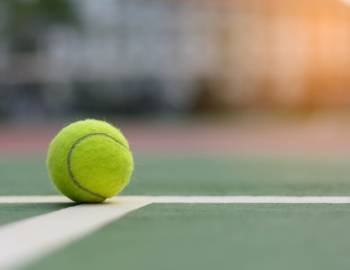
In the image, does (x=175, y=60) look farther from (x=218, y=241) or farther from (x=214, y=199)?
(x=218, y=241)

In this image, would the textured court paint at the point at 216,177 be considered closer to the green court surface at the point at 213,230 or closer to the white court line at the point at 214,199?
the green court surface at the point at 213,230

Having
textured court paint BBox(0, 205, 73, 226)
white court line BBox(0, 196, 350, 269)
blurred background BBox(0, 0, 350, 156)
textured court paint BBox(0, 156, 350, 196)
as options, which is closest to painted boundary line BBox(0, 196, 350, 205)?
white court line BBox(0, 196, 350, 269)

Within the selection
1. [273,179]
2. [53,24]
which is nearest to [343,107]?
[53,24]

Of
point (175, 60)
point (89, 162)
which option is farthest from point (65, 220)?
point (175, 60)

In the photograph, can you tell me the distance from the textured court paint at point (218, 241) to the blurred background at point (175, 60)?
17.0 meters

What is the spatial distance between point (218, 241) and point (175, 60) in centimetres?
2170

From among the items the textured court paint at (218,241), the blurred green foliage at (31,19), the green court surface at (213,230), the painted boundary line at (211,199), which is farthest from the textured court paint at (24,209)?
the blurred green foliage at (31,19)

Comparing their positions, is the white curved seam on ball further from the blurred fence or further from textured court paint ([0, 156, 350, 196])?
the blurred fence

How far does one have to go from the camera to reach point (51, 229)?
8.93 ft

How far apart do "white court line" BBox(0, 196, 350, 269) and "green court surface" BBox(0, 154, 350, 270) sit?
0.17 ft

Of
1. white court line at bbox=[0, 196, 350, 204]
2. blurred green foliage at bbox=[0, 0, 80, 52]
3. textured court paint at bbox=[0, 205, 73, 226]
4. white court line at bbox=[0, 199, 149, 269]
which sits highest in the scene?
white court line at bbox=[0, 199, 149, 269]

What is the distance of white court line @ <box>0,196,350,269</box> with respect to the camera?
2.31m

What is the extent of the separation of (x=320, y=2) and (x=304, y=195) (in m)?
21.5

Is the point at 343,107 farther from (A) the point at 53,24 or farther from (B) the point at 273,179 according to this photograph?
(B) the point at 273,179
